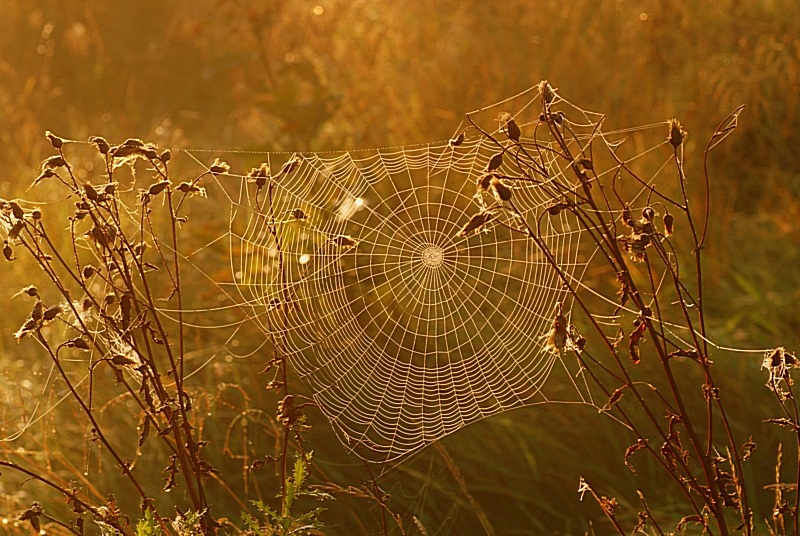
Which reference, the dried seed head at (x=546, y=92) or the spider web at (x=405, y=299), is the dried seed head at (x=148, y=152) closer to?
the dried seed head at (x=546, y=92)

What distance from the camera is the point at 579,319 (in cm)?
396

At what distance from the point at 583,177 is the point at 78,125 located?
5.93 metres

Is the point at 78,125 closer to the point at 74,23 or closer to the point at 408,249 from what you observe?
the point at 74,23

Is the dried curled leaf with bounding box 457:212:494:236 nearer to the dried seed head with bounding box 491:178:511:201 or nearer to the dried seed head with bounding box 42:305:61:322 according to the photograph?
the dried seed head with bounding box 491:178:511:201

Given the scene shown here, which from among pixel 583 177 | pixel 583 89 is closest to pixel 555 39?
pixel 583 89

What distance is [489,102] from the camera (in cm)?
531

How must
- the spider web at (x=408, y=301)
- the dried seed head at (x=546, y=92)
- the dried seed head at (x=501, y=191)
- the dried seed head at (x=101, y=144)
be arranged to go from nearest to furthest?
the dried seed head at (x=501, y=191), the dried seed head at (x=546, y=92), the dried seed head at (x=101, y=144), the spider web at (x=408, y=301)

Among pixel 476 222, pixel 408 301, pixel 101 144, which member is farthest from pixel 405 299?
pixel 476 222

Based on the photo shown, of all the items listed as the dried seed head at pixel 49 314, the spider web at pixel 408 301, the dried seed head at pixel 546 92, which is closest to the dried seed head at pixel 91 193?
the dried seed head at pixel 49 314

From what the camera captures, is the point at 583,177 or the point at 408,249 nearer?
the point at 583,177

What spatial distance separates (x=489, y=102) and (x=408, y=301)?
1573 mm

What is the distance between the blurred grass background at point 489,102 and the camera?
11.6 ft

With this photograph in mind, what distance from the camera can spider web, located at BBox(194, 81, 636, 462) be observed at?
11.5 ft

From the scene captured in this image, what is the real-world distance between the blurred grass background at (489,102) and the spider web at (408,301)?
0.17 meters
